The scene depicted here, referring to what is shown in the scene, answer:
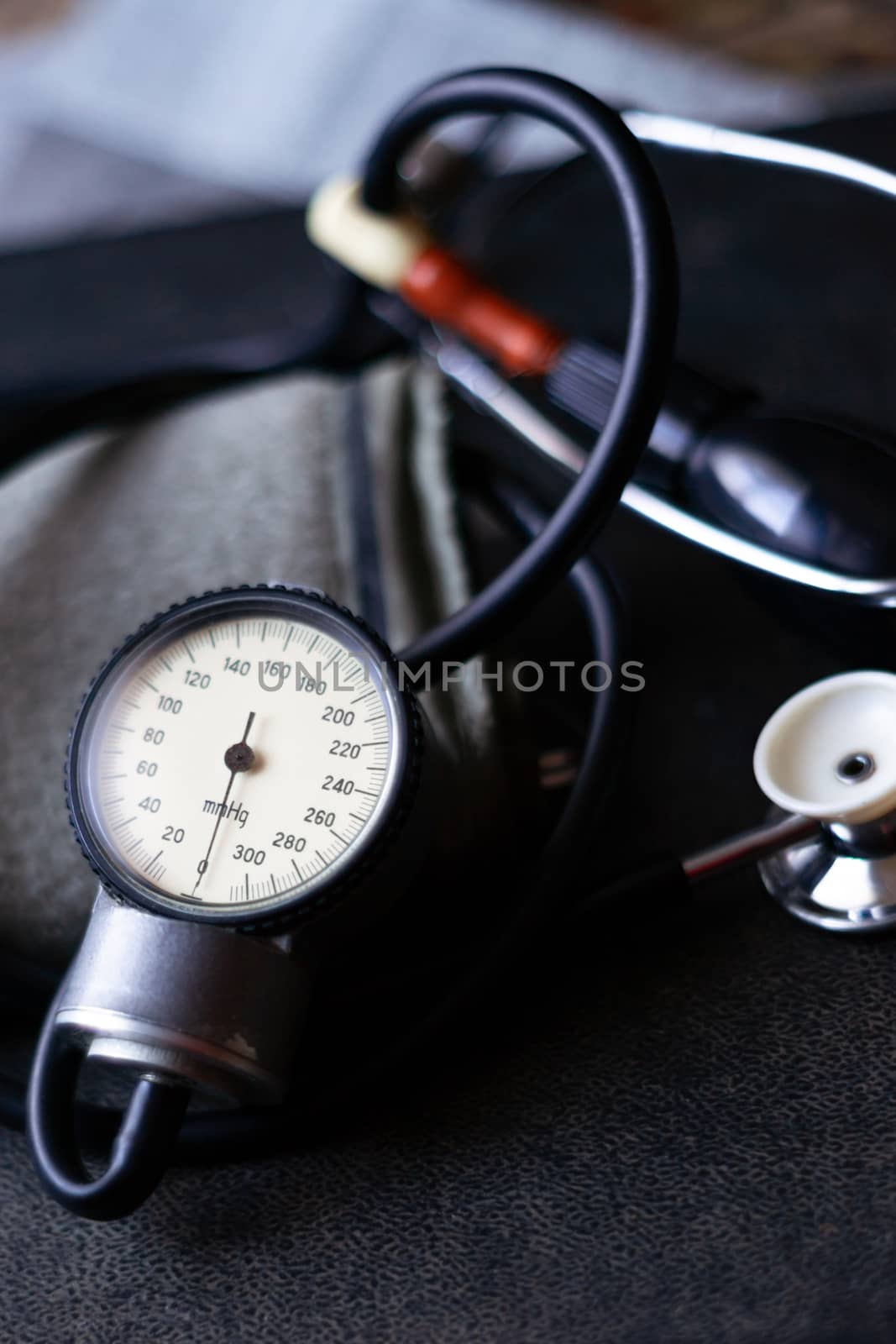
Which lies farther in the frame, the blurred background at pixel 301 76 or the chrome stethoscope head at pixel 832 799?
the blurred background at pixel 301 76

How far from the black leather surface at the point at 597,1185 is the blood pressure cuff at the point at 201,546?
0.10 metres

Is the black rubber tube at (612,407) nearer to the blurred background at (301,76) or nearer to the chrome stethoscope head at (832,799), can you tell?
the chrome stethoscope head at (832,799)

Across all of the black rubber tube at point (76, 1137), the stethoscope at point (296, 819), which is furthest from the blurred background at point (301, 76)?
the black rubber tube at point (76, 1137)

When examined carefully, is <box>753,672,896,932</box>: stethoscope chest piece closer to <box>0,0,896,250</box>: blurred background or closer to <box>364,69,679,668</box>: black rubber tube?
<box>364,69,679,668</box>: black rubber tube

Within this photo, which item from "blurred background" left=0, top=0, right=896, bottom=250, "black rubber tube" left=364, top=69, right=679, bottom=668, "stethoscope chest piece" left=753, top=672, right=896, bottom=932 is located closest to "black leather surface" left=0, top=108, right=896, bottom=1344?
"stethoscope chest piece" left=753, top=672, right=896, bottom=932

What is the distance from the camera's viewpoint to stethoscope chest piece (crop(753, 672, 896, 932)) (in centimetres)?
48

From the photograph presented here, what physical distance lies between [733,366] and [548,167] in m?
0.25

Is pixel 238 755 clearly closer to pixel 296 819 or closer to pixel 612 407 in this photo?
pixel 296 819

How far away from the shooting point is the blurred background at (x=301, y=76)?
1131 mm

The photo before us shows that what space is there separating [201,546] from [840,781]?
323 mm

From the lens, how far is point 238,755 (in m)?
0.47

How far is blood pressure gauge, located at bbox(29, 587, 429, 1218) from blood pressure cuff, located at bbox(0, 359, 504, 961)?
8cm

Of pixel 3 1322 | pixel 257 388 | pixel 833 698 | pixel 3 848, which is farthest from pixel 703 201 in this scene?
pixel 3 1322

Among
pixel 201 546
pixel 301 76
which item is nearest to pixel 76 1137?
pixel 201 546
